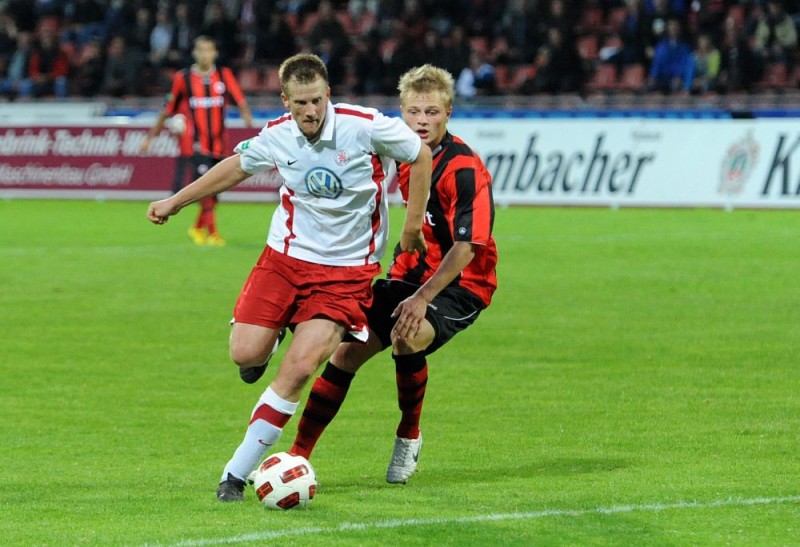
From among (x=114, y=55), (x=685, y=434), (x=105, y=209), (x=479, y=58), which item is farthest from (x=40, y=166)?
(x=685, y=434)

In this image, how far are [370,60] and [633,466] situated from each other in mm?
23122

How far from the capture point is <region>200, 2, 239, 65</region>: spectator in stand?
3188cm

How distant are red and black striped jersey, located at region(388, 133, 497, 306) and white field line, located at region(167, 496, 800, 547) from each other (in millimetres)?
1472

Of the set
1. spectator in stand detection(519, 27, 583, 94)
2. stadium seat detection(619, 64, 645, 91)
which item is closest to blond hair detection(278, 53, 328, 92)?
spectator in stand detection(519, 27, 583, 94)

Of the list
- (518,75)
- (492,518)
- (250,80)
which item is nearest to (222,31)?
(250,80)

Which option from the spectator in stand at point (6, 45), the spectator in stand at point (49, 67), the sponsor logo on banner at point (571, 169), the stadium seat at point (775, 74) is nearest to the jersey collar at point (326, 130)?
the sponsor logo on banner at point (571, 169)

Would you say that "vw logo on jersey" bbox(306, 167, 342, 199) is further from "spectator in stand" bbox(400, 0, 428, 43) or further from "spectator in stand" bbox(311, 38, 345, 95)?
"spectator in stand" bbox(311, 38, 345, 95)

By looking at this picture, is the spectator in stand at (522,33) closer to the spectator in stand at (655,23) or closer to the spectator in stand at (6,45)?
Result: the spectator in stand at (655,23)

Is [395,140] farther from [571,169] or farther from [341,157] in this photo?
[571,169]

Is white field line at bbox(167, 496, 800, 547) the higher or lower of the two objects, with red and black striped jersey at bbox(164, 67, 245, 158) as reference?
higher

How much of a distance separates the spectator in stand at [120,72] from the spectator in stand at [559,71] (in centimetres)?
911

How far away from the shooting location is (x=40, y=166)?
90.9ft

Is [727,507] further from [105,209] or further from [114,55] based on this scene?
[114,55]

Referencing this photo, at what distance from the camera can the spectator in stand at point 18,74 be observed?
32797mm
